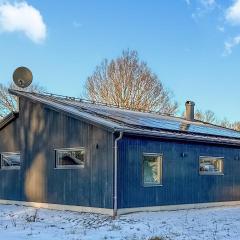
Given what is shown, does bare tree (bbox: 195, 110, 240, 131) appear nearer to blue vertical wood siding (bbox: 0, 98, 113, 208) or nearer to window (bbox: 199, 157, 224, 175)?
window (bbox: 199, 157, 224, 175)

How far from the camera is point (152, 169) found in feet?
56.2

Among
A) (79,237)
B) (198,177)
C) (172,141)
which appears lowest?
(79,237)

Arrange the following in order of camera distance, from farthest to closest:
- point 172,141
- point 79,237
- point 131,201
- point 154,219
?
point 172,141
point 131,201
point 154,219
point 79,237

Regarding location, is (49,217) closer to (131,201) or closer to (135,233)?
(131,201)

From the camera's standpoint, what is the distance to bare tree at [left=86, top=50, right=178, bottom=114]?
128 feet

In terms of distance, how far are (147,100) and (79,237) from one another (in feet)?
94.2

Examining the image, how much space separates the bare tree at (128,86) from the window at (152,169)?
2134cm

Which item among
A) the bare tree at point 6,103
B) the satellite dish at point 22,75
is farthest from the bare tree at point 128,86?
the satellite dish at point 22,75

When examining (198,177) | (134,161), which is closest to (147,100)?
(198,177)

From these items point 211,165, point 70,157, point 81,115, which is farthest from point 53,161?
point 211,165

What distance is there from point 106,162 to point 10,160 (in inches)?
252

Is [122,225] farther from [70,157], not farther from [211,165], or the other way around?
[211,165]

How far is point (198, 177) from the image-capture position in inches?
739

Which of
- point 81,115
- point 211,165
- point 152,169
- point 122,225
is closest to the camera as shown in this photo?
point 122,225
